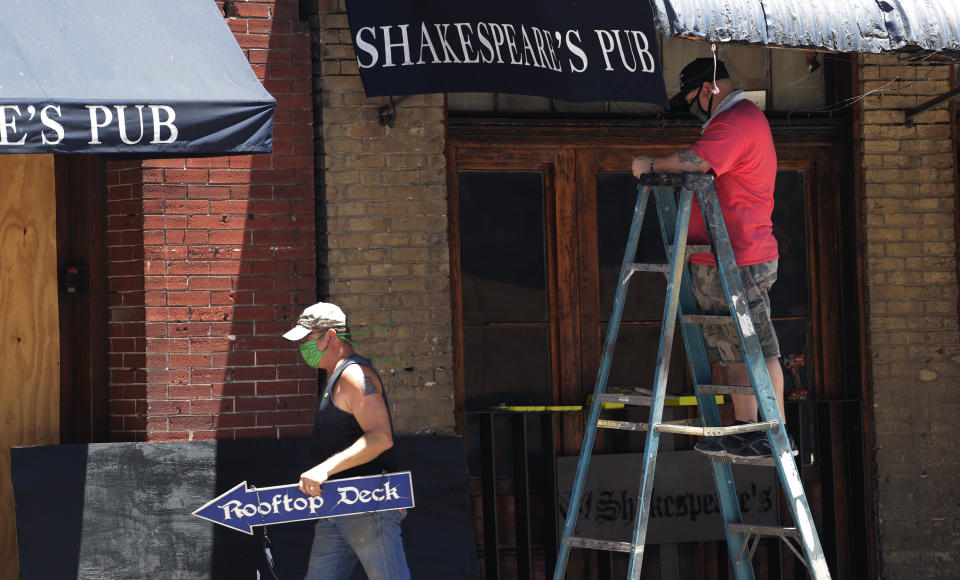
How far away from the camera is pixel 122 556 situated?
6375 mm

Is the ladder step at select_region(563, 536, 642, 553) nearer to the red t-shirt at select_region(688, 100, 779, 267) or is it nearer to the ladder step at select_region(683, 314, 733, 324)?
the ladder step at select_region(683, 314, 733, 324)

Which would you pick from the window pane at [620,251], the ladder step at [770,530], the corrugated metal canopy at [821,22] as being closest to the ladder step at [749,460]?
the ladder step at [770,530]

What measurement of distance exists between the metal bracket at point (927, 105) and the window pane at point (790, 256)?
79 cm

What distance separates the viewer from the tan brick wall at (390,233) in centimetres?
683

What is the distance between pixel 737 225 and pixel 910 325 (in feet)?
6.74

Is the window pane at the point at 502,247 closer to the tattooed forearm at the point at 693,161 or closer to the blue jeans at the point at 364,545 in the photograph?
the tattooed forearm at the point at 693,161

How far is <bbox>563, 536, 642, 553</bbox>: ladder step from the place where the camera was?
220 inches

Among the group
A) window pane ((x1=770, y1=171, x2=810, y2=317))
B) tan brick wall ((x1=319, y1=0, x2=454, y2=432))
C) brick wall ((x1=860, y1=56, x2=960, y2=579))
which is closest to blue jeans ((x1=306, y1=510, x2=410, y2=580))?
tan brick wall ((x1=319, y1=0, x2=454, y2=432))

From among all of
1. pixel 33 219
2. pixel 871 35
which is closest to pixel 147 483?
pixel 33 219

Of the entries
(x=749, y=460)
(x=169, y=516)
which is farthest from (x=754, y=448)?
(x=169, y=516)

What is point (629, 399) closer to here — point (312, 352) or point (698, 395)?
point (698, 395)

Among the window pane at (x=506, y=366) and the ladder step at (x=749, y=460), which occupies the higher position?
the window pane at (x=506, y=366)

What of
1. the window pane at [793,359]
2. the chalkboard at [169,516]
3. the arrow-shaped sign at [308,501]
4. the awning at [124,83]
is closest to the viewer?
the awning at [124,83]

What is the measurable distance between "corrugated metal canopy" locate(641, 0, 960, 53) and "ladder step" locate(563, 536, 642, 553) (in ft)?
7.62
